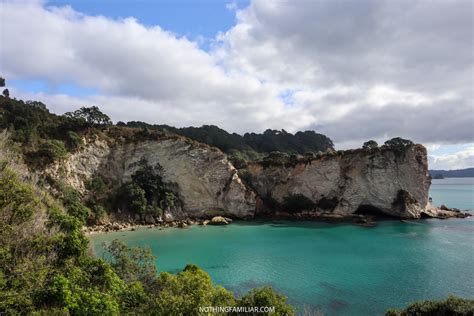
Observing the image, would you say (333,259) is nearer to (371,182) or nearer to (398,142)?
(371,182)

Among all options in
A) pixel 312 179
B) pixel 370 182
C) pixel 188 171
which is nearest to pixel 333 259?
pixel 312 179

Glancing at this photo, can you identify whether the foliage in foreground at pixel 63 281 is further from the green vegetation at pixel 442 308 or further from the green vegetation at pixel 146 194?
the green vegetation at pixel 146 194

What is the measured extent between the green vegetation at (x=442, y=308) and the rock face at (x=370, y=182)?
34856 millimetres

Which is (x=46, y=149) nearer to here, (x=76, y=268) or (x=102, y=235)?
(x=102, y=235)

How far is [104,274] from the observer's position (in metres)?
10.2

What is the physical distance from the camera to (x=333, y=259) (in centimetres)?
2331

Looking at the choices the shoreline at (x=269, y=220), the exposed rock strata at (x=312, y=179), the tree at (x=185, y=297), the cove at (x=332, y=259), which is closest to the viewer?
the tree at (x=185, y=297)

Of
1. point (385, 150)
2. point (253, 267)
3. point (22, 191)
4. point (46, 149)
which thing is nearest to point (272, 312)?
point (22, 191)

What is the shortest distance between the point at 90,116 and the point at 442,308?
4443 centimetres

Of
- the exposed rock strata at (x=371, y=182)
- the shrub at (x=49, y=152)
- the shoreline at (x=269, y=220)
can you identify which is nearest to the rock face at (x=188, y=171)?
the shoreline at (x=269, y=220)

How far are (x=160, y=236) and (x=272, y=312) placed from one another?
2550 centimetres

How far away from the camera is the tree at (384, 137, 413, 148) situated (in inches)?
1793

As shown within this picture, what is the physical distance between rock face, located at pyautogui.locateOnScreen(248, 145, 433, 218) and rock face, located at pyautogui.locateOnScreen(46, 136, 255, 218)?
10373 mm

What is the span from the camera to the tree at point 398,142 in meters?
45.5
